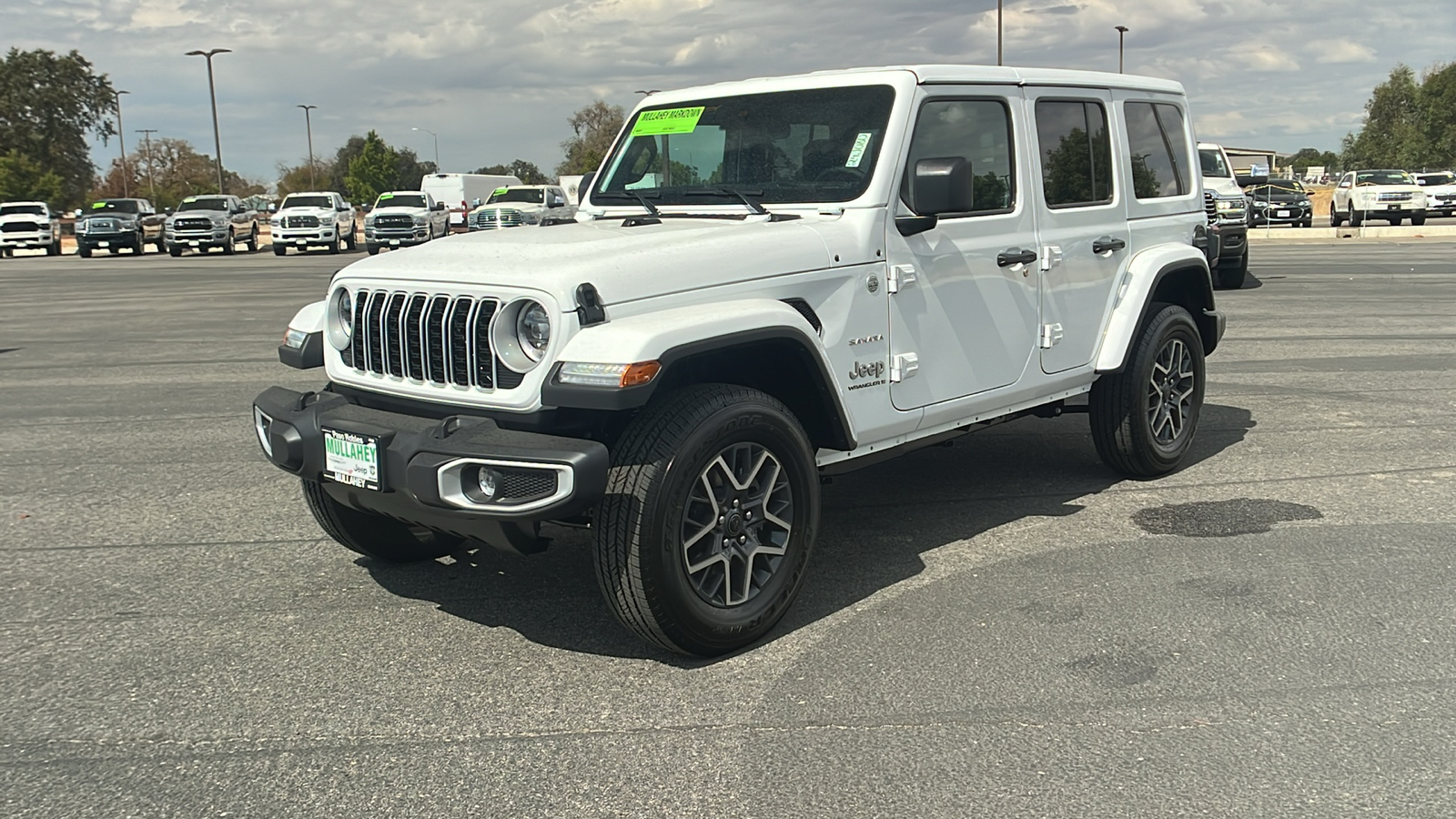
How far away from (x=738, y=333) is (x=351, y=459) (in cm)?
133

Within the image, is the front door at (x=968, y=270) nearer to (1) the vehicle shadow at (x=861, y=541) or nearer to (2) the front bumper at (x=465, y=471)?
(1) the vehicle shadow at (x=861, y=541)

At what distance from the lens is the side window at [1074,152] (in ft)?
18.6

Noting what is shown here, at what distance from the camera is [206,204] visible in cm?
3866

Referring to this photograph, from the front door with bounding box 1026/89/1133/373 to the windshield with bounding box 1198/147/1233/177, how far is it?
13.8 m

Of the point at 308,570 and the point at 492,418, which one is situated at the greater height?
the point at 492,418

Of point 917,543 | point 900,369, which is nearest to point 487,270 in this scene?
point 900,369

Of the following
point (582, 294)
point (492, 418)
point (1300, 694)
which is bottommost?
point (1300, 694)

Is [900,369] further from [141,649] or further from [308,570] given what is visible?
[141,649]

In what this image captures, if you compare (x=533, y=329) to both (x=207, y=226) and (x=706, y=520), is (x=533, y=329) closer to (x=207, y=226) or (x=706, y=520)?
(x=706, y=520)

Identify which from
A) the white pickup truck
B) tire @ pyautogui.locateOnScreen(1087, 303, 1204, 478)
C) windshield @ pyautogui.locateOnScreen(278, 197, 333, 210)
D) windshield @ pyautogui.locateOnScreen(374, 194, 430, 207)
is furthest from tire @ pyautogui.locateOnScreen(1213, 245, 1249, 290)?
the white pickup truck

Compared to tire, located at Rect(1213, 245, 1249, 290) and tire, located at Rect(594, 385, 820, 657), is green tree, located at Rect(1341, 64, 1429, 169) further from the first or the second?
tire, located at Rect(594, 385, 820, 657)

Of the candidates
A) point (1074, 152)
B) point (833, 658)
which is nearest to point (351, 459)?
point (833, 658)

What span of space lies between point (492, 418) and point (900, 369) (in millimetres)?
1655

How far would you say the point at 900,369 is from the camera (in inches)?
190
